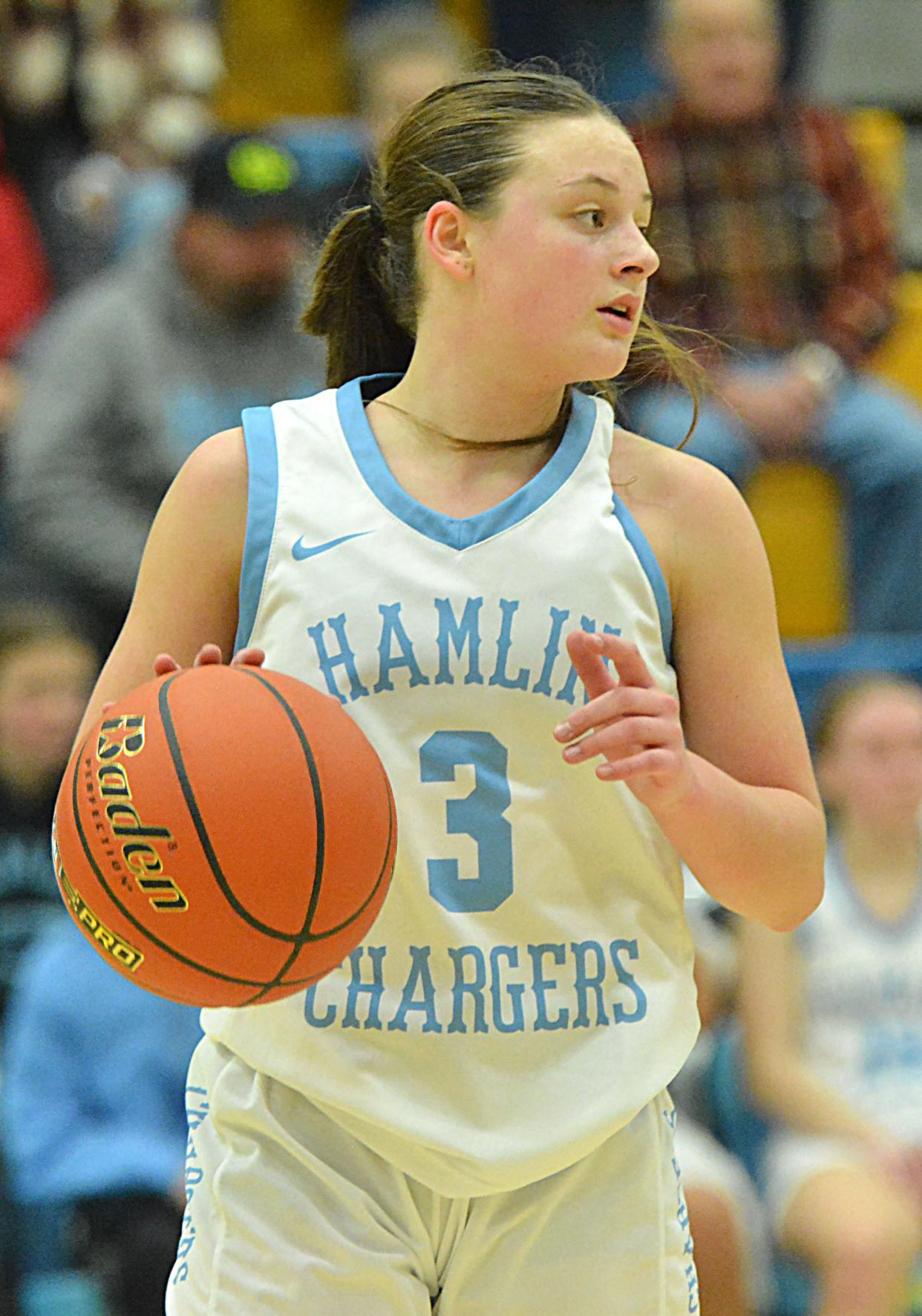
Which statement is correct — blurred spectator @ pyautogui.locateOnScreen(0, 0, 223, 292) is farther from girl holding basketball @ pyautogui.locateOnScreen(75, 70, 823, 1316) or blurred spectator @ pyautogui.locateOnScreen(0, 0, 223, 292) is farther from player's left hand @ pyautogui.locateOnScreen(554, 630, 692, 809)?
player's left hand @ pyautogui.locateOnScreen(554, 630, 692, 809)

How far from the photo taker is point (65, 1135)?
4.24 m

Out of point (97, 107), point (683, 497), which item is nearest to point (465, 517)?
point (683, 497)

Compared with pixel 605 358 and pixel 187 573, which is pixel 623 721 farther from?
pixel 187 573

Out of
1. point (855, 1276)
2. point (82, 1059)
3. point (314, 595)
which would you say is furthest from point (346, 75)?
point (314, 595)

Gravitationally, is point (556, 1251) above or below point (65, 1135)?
above

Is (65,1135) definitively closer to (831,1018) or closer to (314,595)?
(831,1018)

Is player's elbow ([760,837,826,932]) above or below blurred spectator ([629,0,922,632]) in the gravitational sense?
above

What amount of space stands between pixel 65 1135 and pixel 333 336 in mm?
2368

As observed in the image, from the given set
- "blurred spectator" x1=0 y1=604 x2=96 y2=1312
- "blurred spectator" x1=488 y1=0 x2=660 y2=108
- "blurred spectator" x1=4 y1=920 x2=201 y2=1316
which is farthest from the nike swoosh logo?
"blurred spectator" x1=488 y1=0 x2=660 y2=108

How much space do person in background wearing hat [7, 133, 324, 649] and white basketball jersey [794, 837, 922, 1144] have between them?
2010 millimetres

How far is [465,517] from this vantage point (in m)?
2.23

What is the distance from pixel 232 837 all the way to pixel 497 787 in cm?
34

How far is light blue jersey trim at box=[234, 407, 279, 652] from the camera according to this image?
221 centimetres

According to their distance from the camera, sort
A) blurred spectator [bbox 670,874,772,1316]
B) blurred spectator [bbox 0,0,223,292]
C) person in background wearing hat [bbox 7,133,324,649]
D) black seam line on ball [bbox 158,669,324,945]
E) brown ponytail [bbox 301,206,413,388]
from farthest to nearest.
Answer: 1. blurred spectator [bbox 0,0,223,292]
2. person in background wearing hat [bbox 7,133,324,649]
3. blurred spectator [bbox 670,874,772,1316]
4. brown ponytail [bbox 301,206,413,388]
5. black seam line on ball [bbox 158,669,324,945]
